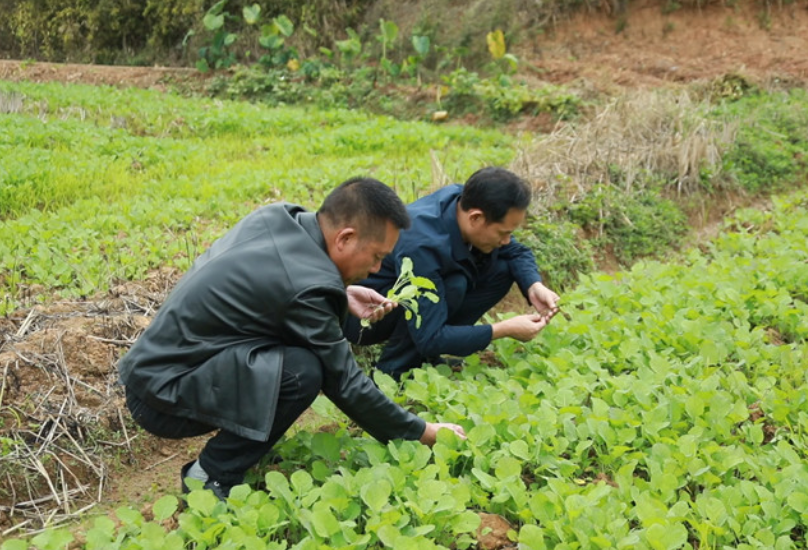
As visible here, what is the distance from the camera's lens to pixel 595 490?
9.54 ft

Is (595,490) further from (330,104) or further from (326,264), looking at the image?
(330,104)

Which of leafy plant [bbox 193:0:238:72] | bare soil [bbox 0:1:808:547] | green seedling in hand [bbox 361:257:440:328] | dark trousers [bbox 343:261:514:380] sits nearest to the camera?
bare soil [bbox 0:1:808:547]

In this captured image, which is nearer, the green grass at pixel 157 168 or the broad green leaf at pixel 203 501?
the broad green leaf at pixel 203 501

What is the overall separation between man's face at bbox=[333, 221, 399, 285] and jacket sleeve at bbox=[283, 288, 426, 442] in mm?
158

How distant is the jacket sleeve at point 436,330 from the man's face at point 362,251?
2.88ft

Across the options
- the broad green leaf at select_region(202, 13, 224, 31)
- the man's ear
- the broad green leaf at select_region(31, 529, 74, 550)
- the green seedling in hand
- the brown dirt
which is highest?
the man's ear

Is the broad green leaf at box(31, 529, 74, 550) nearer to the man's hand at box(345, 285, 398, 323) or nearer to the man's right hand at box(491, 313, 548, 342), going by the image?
the man's hand at box(345, 285, 398, 323)

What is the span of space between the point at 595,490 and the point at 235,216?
14.2 ft

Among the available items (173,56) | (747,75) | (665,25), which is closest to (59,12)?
(173,56)

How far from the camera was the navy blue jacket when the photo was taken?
13.0 ft

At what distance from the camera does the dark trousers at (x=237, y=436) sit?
2.95m

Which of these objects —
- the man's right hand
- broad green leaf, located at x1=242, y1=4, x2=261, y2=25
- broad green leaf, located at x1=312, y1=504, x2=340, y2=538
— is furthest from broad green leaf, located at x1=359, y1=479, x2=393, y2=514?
broad green leaf, located at x1=242, y1=4, x2=261, y2=25

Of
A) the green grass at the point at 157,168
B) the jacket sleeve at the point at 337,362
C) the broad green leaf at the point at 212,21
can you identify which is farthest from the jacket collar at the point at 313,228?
the broad green leaf at the point at 212,21

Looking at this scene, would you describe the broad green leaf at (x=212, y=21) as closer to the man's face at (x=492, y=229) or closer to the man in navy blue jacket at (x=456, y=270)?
the man in navy blue jacket at (x=456, y=270)
